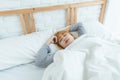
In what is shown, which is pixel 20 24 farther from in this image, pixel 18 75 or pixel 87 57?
pixel 87 57

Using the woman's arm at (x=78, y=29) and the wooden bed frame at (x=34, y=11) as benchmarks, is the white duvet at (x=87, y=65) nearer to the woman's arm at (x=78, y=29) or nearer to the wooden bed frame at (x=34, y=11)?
the woman's arm at (x=78, y=29)

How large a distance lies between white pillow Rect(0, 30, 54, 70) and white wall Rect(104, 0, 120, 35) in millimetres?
964

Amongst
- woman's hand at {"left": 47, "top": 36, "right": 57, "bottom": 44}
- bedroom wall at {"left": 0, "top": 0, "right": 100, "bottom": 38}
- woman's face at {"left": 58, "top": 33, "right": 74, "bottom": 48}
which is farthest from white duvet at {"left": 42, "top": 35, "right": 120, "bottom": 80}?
bedroom wall at {"left": 0, "top": 0, "right": 100, "bottom": 38}

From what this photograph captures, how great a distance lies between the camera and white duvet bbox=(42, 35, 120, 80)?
88cm

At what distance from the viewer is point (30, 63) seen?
1291 millimetres

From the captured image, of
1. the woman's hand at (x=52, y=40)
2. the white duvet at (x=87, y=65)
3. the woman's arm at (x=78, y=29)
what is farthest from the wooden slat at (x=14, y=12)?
the white duvet at (x=87, y=65)

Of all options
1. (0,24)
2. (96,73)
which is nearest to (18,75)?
(0,24)

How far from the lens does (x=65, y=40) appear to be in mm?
1293

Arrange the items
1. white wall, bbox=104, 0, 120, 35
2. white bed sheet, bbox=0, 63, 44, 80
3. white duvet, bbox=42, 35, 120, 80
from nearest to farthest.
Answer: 1. white duvet, bbox=42, 35, 120, 80
2. white bed sheet, bbox=0, 63, 44, 80
3. white wall, bbox=104, 0, 120, 35

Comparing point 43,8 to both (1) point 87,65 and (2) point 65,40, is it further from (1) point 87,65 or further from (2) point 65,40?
(1) point 87,65

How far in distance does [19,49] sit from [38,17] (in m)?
0.40

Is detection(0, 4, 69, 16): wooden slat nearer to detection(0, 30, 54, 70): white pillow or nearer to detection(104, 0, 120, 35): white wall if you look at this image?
detection(0, 30, 54, 70): white pillow

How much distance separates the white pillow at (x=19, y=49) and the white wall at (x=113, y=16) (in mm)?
964

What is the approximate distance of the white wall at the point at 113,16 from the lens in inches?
72.6
